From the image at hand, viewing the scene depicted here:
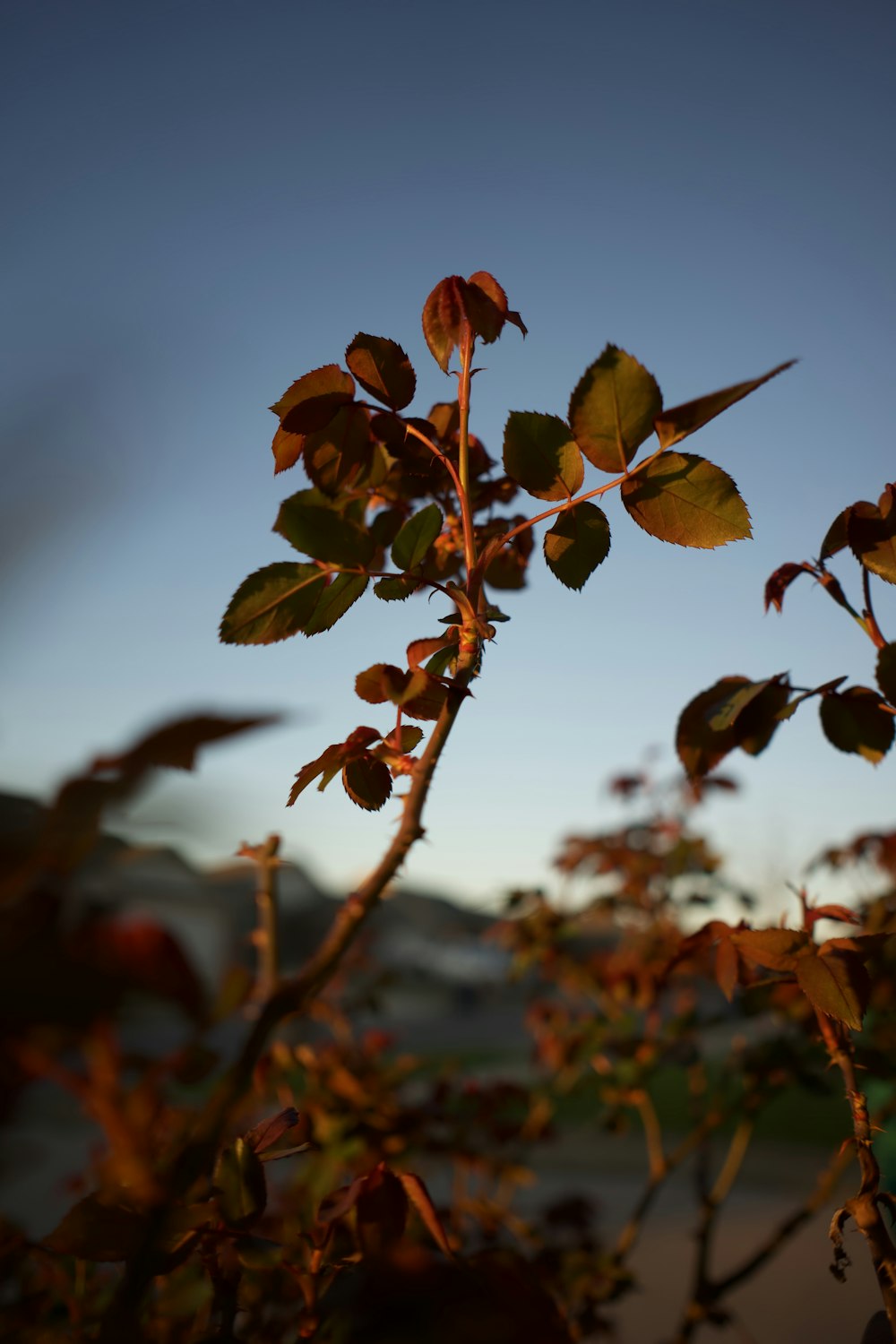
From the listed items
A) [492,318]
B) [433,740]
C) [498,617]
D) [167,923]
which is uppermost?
[492,318]

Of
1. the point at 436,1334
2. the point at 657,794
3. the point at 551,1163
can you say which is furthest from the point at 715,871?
the point at 551,1163

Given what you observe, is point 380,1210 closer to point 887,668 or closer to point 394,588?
point 394,588

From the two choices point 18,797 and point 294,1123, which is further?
point 294,1123

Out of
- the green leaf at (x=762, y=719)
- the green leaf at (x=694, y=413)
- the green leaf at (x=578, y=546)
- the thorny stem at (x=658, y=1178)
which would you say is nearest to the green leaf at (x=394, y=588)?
the green leaf at (x=578, y=546)

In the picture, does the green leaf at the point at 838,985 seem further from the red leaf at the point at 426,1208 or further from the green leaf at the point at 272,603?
the green leaf at the point at 272,603

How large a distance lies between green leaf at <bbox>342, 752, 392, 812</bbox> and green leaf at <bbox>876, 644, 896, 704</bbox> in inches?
17.5

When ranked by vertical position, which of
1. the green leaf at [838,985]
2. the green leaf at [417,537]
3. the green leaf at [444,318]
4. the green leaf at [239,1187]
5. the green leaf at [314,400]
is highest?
the green leaf at [444,318]

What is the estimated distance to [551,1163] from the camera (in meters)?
6.42

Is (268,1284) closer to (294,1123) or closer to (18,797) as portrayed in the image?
(294,1123)

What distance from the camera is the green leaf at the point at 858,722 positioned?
0.79m

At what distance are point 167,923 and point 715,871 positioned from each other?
3.07 metres

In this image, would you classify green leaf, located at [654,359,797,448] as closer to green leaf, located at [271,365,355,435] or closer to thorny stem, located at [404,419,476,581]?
thorny stem, located at [404,419,476,581]

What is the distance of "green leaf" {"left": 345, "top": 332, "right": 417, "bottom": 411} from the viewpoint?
74 centimetres

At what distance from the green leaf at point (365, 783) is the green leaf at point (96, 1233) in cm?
29
